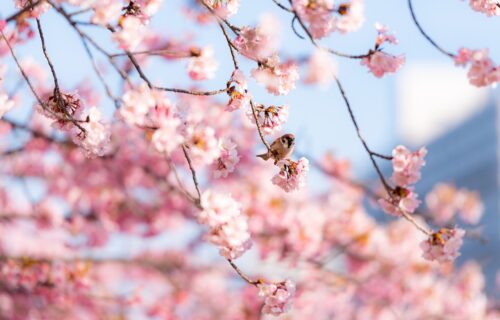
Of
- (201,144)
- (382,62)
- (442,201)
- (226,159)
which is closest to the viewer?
(201,144)

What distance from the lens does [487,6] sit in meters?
2.96

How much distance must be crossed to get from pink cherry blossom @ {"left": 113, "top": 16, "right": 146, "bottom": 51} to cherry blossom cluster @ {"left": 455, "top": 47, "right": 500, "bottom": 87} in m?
1.37

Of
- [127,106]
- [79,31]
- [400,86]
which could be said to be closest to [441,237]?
[127,106]

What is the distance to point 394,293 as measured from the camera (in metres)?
8.48

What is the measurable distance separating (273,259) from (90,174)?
227 cm

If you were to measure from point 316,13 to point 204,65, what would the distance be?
1.71ft

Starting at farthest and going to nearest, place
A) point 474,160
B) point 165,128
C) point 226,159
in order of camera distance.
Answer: point 474,160 < point 226,159 < point 165,128

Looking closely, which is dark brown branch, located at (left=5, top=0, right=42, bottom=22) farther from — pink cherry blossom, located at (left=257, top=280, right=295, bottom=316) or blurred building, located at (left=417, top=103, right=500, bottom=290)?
blurred building, located at (left=417, top=103, right=500, bottom=290)

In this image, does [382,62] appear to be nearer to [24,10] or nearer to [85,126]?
[85,126]

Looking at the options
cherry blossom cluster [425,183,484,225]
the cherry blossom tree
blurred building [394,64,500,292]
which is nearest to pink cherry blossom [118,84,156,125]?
the cherry blossom tree

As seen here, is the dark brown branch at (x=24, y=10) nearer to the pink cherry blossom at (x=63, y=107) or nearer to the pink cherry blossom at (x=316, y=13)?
the pink cherry blossom at (x=63, y=107)

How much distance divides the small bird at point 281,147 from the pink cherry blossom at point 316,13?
1.32ft

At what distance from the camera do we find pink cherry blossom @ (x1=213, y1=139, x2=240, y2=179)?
2.81m

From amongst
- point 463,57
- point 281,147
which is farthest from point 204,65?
point 463,57
